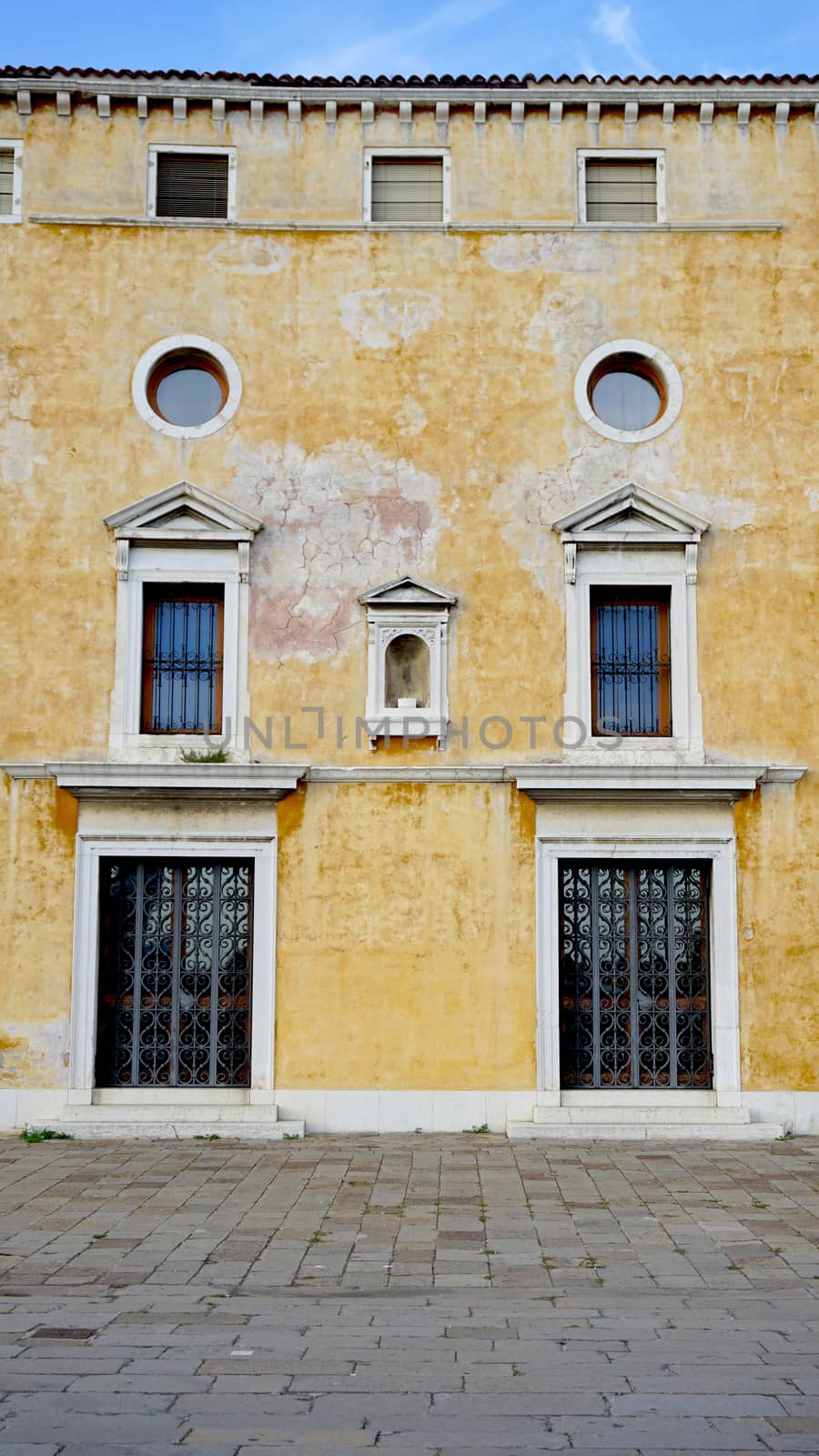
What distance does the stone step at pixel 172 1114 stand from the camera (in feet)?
45.2

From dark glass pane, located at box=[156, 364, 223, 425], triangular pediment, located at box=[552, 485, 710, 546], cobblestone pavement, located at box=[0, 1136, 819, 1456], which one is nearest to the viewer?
cobblestone pavement, located at box=[0, 1136, 819, 1456]

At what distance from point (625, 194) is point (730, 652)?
4942 millimetres

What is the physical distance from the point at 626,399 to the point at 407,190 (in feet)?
10.4

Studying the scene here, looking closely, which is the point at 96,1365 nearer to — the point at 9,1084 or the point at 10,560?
the point at 9,1084

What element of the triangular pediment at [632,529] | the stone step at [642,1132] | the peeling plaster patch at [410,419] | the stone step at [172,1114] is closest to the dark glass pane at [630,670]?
the triangular pediment at [632,529]

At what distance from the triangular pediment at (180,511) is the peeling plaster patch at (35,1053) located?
4.80m

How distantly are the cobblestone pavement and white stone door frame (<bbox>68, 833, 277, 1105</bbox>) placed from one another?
0.94m

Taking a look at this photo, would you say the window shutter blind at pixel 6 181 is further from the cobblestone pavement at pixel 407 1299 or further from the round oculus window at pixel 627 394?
the cobblestone pavement at pixel 407 1299

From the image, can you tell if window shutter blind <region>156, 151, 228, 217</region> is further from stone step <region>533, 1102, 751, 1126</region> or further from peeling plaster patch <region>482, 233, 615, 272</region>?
stone step <region>533, 1102, 751, 1126</region>

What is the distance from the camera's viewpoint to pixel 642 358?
15.0m

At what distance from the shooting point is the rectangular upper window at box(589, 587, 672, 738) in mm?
14664

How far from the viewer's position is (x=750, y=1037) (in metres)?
14.1

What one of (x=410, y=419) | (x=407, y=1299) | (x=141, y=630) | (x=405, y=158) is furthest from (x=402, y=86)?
(x=407, y=1299)

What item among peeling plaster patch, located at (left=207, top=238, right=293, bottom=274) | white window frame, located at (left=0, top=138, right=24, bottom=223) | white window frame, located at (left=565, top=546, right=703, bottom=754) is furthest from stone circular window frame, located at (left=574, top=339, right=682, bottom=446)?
white window frame, located at (left=0, top=138, right=24, bottom=223)
